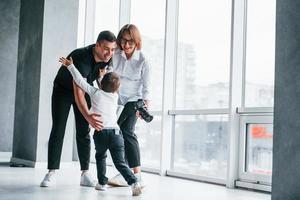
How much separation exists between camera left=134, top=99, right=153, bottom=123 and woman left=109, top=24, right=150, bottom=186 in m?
0.03

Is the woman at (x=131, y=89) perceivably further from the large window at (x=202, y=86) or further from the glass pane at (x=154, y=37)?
the glass pane at (x=154, y=37)

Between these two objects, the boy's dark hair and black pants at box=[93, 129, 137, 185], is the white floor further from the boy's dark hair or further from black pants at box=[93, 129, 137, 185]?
the boy's dark hair

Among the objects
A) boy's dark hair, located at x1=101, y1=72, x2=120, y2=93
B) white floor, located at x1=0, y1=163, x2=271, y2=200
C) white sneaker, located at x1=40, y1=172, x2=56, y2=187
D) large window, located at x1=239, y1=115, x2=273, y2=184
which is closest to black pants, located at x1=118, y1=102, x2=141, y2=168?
white floor, located at x1=0, y1=163, x2=271, y2=200

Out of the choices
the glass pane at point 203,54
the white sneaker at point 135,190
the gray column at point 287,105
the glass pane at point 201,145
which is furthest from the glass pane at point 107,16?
the gray column at point 287,105

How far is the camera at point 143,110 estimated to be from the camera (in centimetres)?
317

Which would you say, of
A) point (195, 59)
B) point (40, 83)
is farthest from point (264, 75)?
point (40, 83)

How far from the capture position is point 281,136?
2.46m

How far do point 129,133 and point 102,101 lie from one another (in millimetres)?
434

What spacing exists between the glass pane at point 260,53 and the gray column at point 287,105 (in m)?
0.99

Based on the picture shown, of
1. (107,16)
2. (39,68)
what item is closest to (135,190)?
(39,68)

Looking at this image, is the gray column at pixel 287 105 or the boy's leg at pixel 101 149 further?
the boy's leg at pixel 101 149

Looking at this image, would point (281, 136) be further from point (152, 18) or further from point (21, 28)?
point (21, 28)

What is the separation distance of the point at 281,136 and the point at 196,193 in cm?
87

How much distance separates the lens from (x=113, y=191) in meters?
3.03
